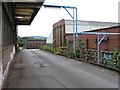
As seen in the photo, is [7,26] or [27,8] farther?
[27,8]

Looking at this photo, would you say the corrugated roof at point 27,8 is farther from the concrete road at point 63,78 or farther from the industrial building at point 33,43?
the industrial building at point 33,43

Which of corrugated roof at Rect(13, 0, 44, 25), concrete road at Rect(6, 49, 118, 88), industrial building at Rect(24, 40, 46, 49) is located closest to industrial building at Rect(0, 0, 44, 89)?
corrugated roof at Rect(13, 0, 44, 25)

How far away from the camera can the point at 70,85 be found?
9.20 meters

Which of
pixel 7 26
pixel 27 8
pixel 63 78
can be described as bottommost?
pixel 63 78


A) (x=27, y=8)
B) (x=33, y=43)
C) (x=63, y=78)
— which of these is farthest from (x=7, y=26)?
→ (x=33, y=43)

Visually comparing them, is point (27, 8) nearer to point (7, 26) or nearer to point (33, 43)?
point (7, 26)

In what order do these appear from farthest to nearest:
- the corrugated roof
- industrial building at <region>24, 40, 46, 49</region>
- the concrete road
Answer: industrial building at <region>24, 40, 46, 49</region>
the corrugated roof
the concrete road

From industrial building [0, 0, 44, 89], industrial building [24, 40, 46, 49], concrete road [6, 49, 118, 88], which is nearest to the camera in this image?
concrete road [6, 49, 118, 88]

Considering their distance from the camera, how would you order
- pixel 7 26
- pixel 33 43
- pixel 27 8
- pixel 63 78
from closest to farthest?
1. pixel 63 78
2. pixel 7 26
3. pixel 27 8
4. pixel 33 43

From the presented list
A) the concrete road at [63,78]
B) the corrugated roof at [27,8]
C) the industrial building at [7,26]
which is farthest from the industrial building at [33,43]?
the concrete road at [63,78]

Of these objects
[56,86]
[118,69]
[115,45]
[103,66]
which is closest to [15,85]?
[56,86]

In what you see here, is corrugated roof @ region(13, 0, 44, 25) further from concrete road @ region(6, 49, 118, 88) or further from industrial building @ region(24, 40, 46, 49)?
industrial building @ region(24, 40, 46, 49)

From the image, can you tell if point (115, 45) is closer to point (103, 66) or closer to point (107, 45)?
point (107, 45)

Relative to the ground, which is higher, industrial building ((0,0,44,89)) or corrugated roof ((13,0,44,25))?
corrugated roof ((13,0,44,25))
